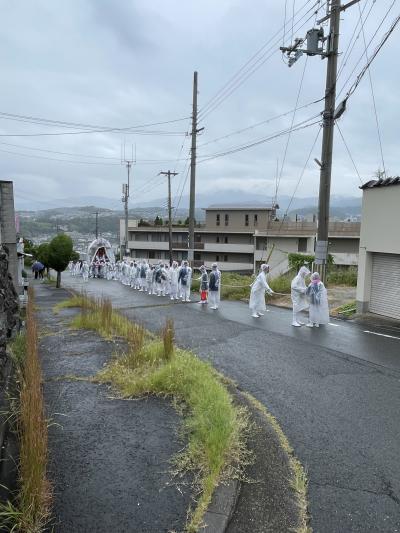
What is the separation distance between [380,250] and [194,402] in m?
9.33

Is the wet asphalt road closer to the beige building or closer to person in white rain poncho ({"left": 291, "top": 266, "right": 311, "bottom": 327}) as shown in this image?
person in white rain poncho ({"left": 291, "top": 266, "right": 311, "bottom": 327})

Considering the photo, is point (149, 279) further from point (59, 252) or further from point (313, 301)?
point (313, 301)

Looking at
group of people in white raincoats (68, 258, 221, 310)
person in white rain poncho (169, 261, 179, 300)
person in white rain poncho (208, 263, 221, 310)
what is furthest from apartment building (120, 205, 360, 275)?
person in white rain poncho (208, 263, 221, 310)

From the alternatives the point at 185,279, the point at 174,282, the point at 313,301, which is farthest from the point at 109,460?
the point at 174,282

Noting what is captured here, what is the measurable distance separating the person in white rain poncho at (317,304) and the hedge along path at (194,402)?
5.20 metres

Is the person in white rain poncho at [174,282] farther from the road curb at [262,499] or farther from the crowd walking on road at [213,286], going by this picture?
the road curb at [262,499]

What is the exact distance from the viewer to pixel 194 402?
5.30 metres

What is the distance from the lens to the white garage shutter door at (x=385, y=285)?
12.5 metres

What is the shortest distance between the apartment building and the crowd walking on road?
13158mm

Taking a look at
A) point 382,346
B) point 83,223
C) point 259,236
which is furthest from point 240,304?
point 83,223

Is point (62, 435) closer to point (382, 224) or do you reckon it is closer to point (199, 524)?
point (199, 524)

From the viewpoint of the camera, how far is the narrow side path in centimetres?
328

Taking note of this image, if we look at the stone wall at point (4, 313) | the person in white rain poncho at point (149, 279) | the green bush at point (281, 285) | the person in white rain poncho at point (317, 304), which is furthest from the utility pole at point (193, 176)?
A: the stone wall at point (4, 313)

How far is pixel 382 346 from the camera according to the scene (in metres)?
9.46
